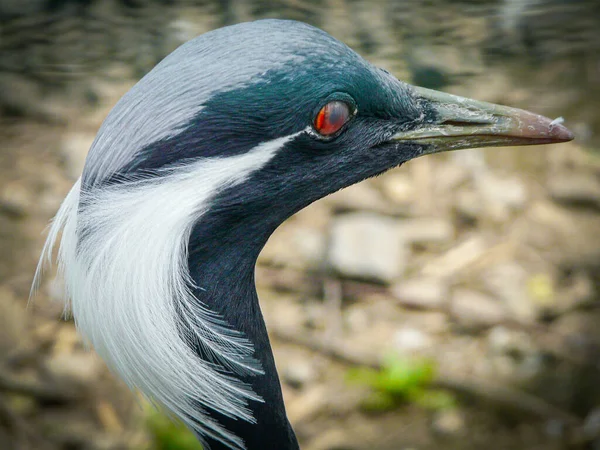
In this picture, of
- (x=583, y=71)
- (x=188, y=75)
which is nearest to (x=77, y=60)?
(x=188, y=75)

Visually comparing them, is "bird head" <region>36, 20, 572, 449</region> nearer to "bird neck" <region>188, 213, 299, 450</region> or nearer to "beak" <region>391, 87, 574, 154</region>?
"bird neck" <region>188, 213, 299, 450</region>

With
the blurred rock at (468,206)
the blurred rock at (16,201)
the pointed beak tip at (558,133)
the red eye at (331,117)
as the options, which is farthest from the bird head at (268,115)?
the blurred rock at (16,201)

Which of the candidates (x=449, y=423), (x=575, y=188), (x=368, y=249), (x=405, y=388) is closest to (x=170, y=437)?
(x=405, y=388)

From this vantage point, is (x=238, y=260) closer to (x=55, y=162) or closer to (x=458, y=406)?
(x=458, y=406)

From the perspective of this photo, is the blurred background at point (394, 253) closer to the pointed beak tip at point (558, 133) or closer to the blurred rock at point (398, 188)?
the blurred rock at point (398, 188)

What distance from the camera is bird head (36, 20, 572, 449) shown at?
6.83 feet

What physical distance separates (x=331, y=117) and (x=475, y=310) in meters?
2.66

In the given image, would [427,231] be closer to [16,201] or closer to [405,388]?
[405,388]

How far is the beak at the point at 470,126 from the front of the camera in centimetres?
253

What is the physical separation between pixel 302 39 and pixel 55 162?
12.2 ft

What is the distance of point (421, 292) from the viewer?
4742 mm

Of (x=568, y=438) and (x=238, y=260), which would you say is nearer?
(x=238, y=260)

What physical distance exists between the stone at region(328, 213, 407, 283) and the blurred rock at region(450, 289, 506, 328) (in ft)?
1.35

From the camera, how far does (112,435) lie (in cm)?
428
